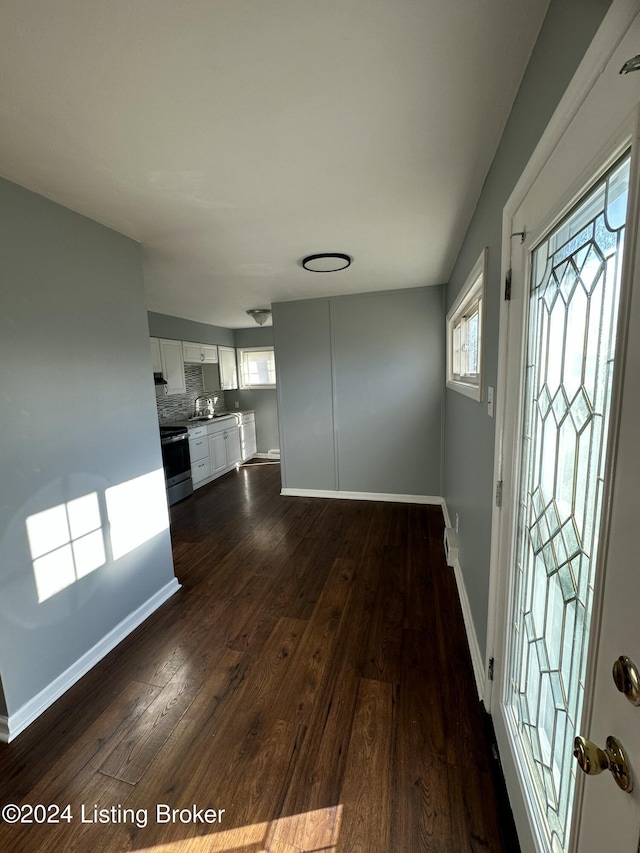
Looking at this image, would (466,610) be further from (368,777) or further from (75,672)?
(75,672)

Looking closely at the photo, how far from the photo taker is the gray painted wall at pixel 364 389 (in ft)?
12.6

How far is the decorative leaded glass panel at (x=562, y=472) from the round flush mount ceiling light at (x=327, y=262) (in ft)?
5.91

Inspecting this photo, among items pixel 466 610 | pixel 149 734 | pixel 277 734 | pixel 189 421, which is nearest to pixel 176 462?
pixel 189 421

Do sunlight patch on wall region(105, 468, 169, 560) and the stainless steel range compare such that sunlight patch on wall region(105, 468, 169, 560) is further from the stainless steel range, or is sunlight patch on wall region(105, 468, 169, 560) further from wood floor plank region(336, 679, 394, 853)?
the stainless steel range

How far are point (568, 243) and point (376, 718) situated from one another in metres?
1.94

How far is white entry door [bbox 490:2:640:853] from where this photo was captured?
54cm

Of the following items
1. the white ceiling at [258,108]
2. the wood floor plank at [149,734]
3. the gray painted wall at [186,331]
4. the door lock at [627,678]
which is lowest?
the wood floor plank at [149,734]

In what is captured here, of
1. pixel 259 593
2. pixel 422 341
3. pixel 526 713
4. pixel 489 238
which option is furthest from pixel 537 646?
pixel 422 341

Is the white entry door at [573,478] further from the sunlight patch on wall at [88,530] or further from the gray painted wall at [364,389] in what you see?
the gray painted wall at [364,389]

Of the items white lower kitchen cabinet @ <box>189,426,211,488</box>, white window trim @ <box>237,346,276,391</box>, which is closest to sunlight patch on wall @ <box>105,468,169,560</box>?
white lower kitchen cabinet @ <box>189,426,211,488</box>

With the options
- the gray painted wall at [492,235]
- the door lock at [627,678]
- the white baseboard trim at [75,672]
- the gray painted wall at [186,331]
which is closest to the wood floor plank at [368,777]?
the gray painted wall at [492,235]

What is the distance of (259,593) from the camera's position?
2535mm

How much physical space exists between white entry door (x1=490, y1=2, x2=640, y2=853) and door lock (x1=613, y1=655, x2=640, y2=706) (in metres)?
0.01

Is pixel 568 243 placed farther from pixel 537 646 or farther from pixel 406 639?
pixel 406 639
